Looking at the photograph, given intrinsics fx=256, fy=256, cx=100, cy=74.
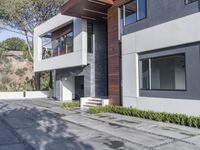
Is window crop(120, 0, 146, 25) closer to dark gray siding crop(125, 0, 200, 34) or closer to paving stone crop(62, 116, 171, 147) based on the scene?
dark gray siding crop(125, 0, 200, 34)

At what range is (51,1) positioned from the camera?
31328mm

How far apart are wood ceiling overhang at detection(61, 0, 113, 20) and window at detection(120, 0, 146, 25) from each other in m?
1.24

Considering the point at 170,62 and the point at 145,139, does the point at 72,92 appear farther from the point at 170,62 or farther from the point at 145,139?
the point at 145,139

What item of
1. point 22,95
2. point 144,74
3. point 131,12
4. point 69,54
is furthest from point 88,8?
point 22,95

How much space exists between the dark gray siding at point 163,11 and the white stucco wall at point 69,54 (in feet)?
17.5

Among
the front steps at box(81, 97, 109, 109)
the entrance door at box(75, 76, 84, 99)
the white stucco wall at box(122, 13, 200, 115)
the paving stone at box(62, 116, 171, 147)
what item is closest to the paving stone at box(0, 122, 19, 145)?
the paving stone at box(62, 116, 171, 147)

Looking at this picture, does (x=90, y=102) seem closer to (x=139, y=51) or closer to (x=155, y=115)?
(x=139, y=51)

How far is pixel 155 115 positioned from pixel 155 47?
3.20m

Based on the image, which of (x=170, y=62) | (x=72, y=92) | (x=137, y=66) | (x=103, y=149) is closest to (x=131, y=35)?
(x=137, y=66)

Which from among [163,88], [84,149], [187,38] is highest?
[187,38]

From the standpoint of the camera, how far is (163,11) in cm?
1205

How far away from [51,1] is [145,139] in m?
26.6

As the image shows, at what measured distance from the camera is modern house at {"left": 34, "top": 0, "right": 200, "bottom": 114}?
1069cm

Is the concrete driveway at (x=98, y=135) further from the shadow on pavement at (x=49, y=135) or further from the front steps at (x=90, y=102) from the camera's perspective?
the front steps at (x=90, y=102)
